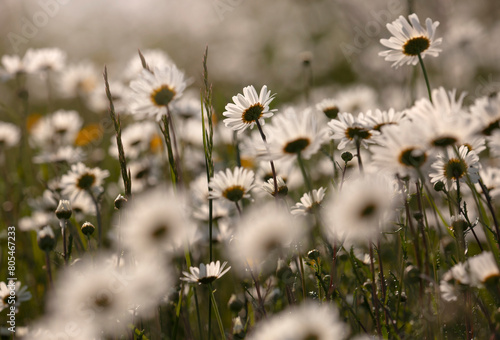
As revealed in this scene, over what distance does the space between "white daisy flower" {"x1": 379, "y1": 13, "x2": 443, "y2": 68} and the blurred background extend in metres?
1.06

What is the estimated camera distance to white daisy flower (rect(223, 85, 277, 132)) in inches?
54.5

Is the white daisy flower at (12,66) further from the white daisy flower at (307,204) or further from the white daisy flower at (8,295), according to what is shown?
the white daisy flower at (307,204)

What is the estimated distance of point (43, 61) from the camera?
3.28 m

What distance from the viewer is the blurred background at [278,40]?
15.0 feet

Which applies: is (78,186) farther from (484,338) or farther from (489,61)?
(489,61)

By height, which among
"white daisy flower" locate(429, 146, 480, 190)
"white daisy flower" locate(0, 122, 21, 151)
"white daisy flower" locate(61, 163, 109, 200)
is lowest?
"white daisy flower" locate(429, 146, 480, 190)

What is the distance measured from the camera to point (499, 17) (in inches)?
301

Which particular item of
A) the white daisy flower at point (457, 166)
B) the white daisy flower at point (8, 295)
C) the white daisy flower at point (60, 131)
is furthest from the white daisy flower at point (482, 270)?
the white daisy flower at point (60, 131)

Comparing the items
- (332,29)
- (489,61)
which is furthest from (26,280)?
(332,29)

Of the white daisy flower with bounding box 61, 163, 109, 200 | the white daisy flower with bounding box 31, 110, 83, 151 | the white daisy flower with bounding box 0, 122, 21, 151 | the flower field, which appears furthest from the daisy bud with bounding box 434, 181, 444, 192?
the white daisy flower with bounding box 0, 122, 21, 151

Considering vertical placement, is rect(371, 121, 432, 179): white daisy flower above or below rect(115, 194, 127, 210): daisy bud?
below

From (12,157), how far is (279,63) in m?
4.30

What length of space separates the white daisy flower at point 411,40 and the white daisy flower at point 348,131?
263mm

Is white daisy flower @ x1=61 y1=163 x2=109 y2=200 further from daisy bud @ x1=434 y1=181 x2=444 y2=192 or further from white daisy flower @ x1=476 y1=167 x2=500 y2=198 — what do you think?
white daisy flower @ x1=476 y1=167 x2=500 y2=198
